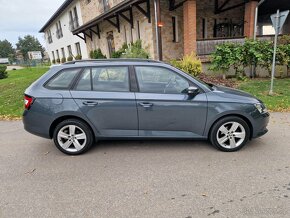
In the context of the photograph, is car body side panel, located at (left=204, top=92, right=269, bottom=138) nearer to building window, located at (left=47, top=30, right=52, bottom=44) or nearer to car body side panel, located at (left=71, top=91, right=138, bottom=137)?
car body side panel, located at (left=71, top=91, right=138, bottom=137)

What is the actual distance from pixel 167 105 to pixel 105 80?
44.6 inches

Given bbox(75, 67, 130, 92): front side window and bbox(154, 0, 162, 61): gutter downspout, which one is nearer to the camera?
bbox(75, 67, 130, 92): front side window

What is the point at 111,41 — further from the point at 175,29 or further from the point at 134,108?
the point at 134,108

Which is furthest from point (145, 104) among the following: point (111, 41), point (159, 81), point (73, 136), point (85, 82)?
point (111, 41)

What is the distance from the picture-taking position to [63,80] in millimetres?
4055

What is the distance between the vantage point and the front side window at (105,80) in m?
3.96

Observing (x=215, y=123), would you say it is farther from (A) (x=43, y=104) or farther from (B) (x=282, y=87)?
(B) (x=282, y=87)

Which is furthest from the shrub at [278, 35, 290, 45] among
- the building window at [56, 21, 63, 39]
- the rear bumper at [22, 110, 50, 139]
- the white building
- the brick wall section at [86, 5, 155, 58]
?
the building window at [56, 21, 63, 39]

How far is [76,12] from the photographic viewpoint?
Answer: 84.5ft

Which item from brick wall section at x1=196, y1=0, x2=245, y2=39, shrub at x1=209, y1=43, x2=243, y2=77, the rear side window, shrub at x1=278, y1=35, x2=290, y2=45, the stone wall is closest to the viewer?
the rear side window

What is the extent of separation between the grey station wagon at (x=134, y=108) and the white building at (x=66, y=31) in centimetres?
2204

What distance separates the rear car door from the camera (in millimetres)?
3904

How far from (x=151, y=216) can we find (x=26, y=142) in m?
3.52

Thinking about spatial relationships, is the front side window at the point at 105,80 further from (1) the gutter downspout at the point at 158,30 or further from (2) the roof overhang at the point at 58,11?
(2) the roof overhang at the point at 58,11
